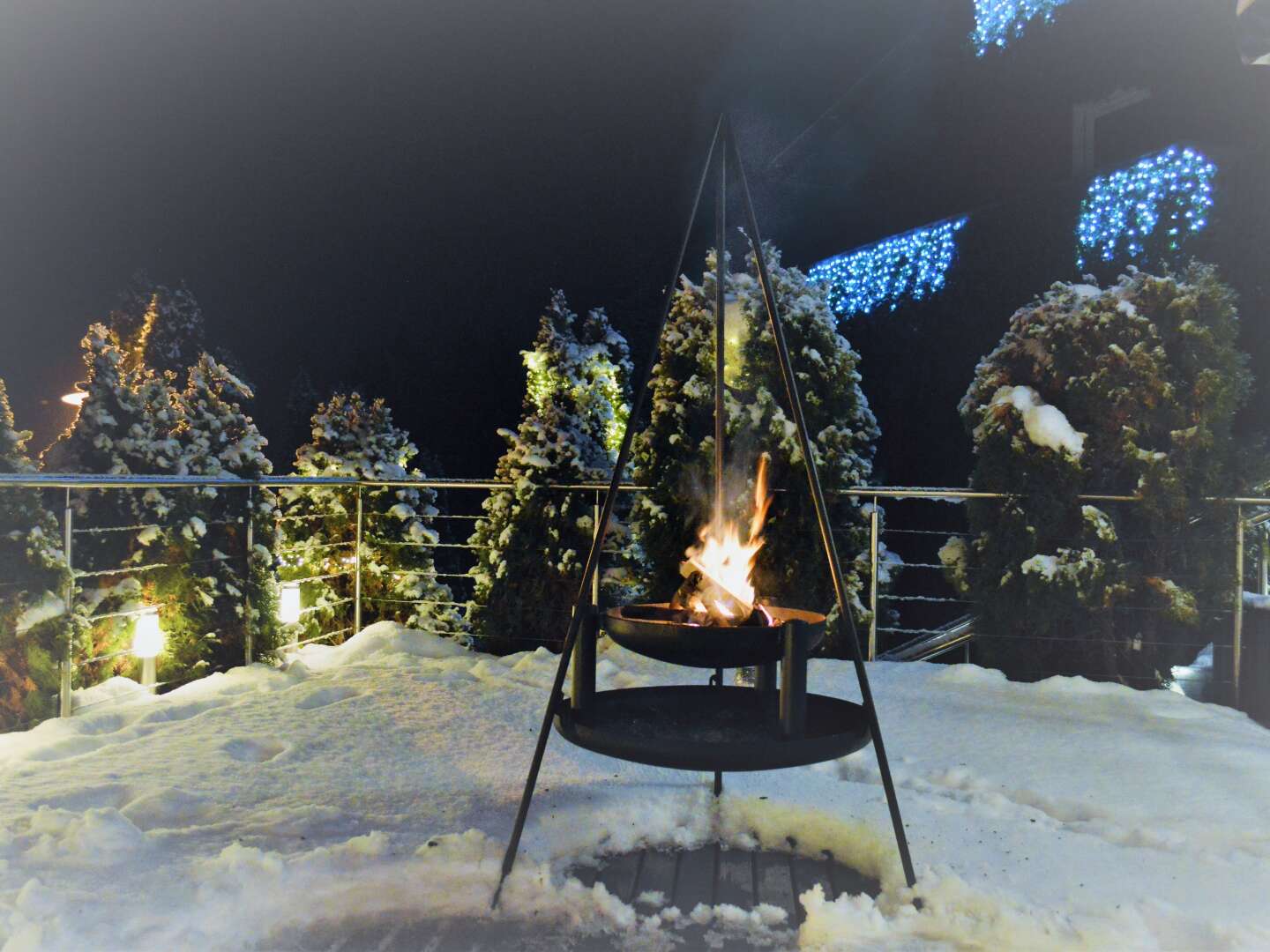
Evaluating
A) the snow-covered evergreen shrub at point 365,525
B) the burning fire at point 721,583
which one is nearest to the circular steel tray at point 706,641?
the burning fire at point 721,583

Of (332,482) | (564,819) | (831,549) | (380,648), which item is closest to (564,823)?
(564,819)

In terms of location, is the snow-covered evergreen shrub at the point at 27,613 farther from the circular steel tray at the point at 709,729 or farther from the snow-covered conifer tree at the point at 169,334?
the snow-covered conifer tree at the point at 169,334

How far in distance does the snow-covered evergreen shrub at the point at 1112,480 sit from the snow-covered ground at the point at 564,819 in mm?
473

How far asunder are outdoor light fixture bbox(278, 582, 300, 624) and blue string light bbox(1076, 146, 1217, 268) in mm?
5562

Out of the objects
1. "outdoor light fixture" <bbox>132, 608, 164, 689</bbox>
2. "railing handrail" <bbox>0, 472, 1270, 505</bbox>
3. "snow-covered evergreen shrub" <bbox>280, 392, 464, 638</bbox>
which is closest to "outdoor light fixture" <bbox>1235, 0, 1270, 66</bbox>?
"railing handrail" <bbox>0, 472, 1270, 505</bbox>

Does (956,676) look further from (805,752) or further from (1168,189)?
(1168,189)

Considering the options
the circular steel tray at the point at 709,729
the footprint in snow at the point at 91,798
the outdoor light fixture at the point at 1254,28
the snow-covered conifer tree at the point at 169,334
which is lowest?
the footprint in snow at the point at 91,798

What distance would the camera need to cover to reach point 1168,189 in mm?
5418

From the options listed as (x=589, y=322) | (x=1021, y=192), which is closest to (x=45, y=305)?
(x=589, y=322)

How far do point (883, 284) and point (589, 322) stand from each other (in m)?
3.01

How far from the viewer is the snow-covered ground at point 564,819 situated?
1510 millimetres

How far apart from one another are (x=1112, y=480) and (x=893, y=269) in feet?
14.4

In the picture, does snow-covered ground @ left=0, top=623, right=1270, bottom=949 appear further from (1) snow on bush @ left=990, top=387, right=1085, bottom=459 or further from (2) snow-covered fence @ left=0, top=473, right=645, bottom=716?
(1) snow on bush @ left=990, top=387, right=1085, bottom=459

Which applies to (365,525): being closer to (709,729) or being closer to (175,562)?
(175,562)
